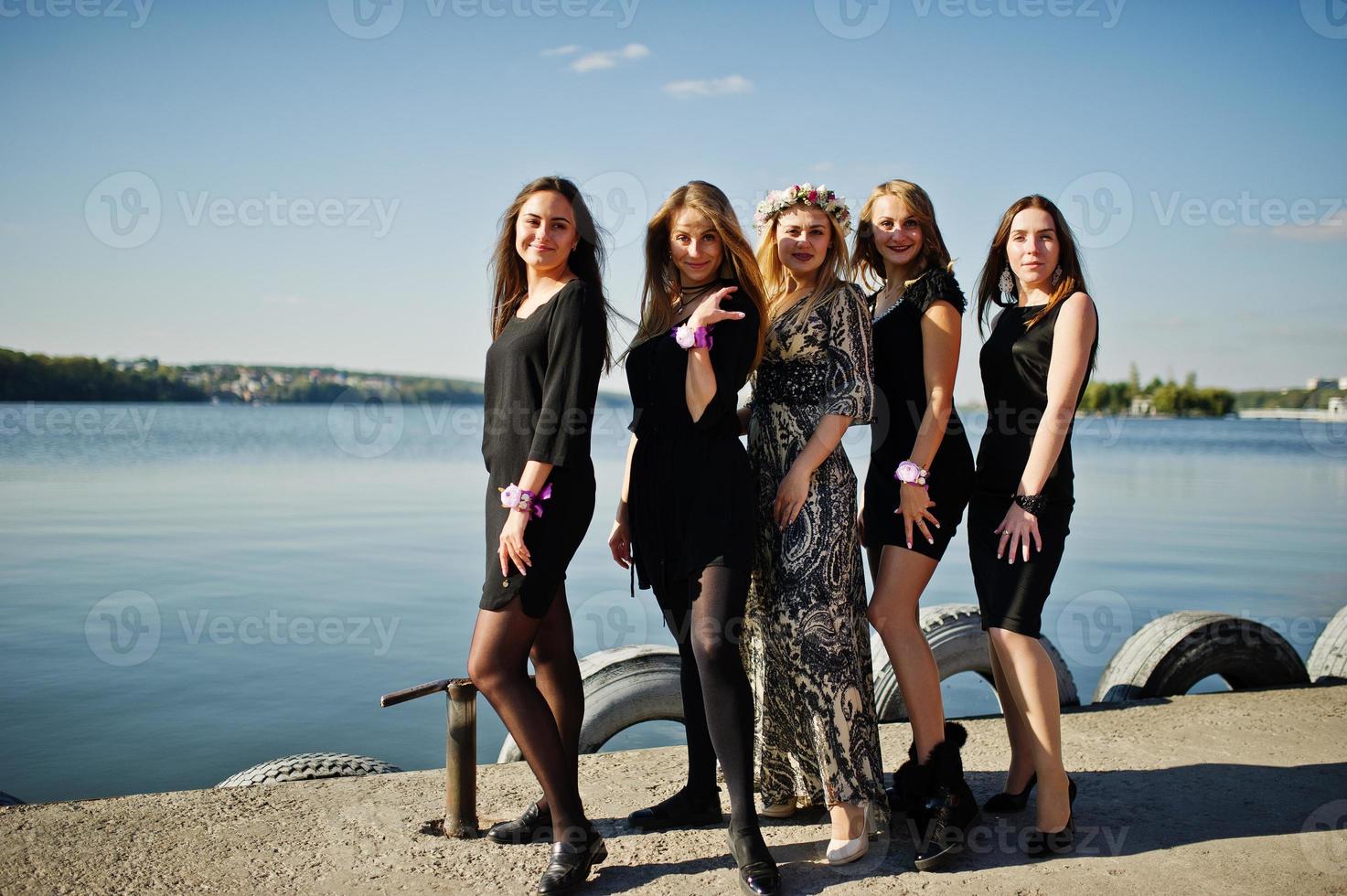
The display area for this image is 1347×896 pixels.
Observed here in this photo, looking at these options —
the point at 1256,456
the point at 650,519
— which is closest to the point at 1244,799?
the point at 650,519

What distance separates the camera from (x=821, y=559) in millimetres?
2996

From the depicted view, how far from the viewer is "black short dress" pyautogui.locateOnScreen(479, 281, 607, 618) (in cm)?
274

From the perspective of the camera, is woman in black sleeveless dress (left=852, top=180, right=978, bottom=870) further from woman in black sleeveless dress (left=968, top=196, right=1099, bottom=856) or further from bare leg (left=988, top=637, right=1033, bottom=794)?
bare leg (left=988, top=637, right=1033, bottom=794)

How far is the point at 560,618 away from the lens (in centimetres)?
307

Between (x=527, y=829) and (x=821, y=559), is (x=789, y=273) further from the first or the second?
(x=527, y=829)

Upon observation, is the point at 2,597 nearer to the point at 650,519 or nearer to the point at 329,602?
the point at 329,602

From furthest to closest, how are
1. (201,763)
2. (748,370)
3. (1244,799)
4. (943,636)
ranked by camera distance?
(201,763)
(943,636)
(1244,799)
(748,370)

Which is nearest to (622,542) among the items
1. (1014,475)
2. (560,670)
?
(560,670)

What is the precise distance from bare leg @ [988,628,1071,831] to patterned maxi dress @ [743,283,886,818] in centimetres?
48

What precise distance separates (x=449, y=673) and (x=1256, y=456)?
32.5 metres

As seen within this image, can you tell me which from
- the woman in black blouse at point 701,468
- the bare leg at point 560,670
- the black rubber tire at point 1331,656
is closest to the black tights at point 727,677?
the woman in black blouse at point 701,468

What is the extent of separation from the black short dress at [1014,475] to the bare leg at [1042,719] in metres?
0.08

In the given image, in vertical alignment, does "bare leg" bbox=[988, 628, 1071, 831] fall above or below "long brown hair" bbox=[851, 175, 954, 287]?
below

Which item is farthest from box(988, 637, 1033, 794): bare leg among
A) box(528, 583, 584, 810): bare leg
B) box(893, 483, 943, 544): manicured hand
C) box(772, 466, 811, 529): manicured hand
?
box(528, 583, 584, 810): bare leg
